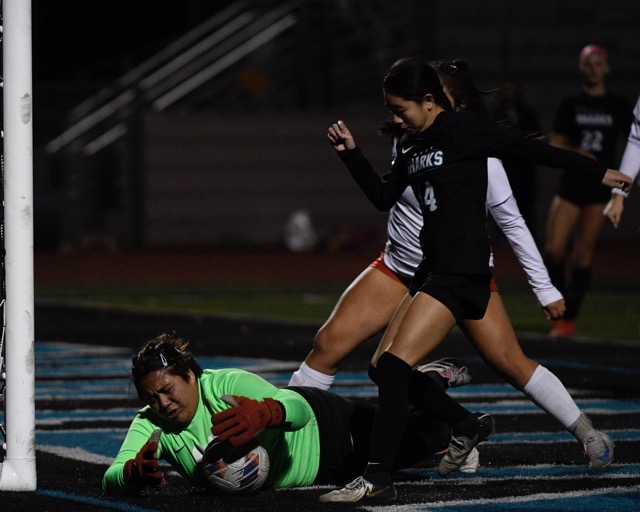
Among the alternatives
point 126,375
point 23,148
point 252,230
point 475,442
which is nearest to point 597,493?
point 475,442

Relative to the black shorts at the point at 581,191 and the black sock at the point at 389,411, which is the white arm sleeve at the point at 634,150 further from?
the black shorts at the point at 581,191

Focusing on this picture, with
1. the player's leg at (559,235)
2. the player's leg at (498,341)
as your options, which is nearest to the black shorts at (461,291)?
the player's leg at (498,341)

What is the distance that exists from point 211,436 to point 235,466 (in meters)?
0.24

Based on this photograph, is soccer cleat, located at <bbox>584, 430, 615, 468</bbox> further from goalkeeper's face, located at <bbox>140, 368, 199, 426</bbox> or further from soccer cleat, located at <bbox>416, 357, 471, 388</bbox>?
goalkeeper's face, located at <bbox>140, 368, 199, 426</bbox>

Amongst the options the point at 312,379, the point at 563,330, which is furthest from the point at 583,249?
the point at 312,379

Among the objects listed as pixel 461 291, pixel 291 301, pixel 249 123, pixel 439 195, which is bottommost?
pixel 291 301

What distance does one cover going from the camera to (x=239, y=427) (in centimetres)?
550

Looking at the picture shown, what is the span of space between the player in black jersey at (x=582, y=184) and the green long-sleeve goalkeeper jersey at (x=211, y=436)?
7169mm

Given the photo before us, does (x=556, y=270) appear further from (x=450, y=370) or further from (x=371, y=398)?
(x=450, y=370)

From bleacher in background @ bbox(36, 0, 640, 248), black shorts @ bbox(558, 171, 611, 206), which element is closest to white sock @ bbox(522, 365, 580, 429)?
black shorts @ bbox(558, 171, 611, 206)

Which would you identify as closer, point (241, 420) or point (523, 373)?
point (241, 420)

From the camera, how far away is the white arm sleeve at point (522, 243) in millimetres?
6637

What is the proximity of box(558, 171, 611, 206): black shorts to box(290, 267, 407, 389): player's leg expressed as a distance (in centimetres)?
598

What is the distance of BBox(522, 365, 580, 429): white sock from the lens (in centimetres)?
657
